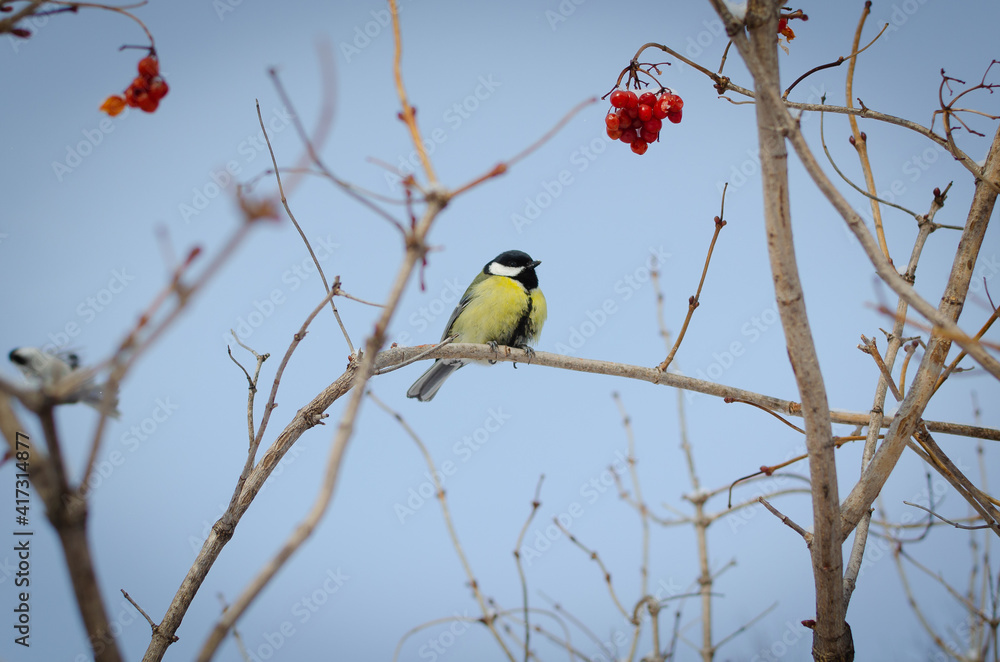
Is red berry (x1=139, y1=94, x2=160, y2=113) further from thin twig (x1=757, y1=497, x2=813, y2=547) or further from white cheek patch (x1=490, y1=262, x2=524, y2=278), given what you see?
white cheek patch (x1=490, y1=262, x2=524, y2=278)

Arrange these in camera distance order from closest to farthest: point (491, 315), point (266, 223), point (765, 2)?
1. point (266, 223)
2. point (765, 2)
3. point (491, 315)

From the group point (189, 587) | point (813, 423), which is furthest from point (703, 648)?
point (189, 587)

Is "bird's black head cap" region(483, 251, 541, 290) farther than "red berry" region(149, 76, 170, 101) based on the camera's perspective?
Yes

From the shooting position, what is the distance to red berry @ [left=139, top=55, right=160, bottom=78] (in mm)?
1398

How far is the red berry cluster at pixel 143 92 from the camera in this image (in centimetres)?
139

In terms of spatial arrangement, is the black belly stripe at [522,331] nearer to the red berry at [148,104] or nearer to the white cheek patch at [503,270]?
the white cheek patch at [503,270]

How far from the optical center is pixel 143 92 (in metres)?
1.40

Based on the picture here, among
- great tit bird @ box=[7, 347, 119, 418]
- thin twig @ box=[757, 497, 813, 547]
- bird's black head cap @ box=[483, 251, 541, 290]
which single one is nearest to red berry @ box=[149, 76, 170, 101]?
great tit bird @ box=[7, 347, 119, 418]

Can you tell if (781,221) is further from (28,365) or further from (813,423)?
(28,365)

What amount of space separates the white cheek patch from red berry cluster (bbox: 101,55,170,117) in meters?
2.19

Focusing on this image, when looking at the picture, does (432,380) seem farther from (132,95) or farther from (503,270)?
(132,95)

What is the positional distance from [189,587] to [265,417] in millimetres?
387

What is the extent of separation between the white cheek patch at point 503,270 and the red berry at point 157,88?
2.18m

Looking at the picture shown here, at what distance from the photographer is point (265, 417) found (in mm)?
1490
